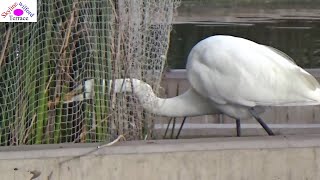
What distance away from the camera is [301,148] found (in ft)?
19.2

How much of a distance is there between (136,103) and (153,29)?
62cm

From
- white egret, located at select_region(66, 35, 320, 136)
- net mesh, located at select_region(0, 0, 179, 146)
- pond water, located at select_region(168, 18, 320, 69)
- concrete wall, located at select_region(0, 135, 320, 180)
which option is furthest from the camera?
pond water, located at select_region(168, 18, 320, 69)

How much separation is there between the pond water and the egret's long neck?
30.6 feet

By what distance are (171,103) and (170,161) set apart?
1489 mm

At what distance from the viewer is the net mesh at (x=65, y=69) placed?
6.08 meters

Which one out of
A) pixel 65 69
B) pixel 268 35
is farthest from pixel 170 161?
pixel 268 35

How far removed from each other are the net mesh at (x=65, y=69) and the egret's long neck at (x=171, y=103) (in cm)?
16

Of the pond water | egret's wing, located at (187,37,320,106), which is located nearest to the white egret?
egret's wing, located at (187,37,320,106)

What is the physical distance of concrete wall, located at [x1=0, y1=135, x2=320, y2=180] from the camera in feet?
18.0

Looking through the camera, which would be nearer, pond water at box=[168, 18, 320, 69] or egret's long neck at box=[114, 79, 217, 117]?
egret's long neck at box=[114, 79, 217, 117]

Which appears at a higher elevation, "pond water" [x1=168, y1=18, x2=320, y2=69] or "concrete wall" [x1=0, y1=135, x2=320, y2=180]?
"concrete wall" [x1=0, y1=135, x2=320, y2=180]

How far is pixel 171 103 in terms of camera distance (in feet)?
23.2

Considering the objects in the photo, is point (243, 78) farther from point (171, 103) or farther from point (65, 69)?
point (65, 69)

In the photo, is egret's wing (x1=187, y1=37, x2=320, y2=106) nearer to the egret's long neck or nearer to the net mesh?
the egret's long neck
